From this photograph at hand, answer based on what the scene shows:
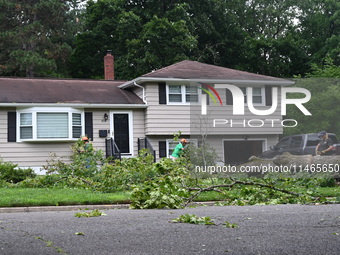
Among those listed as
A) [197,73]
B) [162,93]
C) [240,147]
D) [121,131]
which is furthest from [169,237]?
[197,73]

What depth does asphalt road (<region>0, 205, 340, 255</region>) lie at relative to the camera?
5.26m

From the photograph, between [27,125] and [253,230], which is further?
[27,125]

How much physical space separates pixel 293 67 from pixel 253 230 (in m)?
39.2

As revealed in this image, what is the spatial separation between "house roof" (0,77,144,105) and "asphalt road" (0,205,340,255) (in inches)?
699

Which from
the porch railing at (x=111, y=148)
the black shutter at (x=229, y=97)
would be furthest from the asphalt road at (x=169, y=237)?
the black shutter at (x=229, y=97)

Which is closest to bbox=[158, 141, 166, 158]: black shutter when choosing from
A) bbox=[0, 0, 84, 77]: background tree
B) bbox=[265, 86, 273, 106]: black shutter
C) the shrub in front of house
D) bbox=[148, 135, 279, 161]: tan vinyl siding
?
bbox=[148, 135, 279, 161]: tan vinyl siding

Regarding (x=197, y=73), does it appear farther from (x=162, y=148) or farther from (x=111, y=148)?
(x=111, y=148)

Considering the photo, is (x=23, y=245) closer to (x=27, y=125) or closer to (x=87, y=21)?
(x=27, y=125)

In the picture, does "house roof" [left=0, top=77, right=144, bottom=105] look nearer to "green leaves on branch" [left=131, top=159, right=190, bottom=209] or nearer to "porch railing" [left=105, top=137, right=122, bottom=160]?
"porch railing" [left=105, top=137, right=122, bottom=160]

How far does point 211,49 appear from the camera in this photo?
41438mm

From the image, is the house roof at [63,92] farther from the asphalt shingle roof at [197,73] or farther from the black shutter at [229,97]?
the black shutter at [229,97]

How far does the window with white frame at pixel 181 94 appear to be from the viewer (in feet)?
87.0

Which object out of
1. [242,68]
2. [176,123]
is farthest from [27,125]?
[242,68]

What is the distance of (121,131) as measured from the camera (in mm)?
26078
